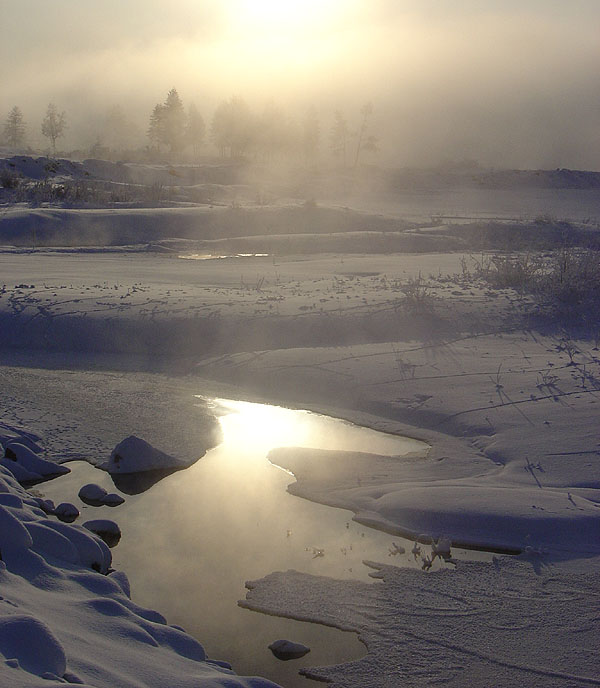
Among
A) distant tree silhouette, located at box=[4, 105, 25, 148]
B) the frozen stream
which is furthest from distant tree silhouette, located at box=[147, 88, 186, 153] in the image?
the frozen stream

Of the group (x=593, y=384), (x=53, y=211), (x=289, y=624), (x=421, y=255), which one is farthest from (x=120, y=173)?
(x=289, y=624)

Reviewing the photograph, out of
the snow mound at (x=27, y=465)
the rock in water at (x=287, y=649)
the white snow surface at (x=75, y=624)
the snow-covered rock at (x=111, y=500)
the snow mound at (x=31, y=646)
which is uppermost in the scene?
the snow mound at (x=31, y=646)

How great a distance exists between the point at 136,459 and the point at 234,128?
226 ft

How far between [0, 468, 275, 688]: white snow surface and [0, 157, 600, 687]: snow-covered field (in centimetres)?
1

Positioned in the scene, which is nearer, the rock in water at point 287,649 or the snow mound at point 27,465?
the rock in water at point 287,649

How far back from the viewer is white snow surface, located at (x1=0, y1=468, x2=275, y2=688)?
2.85 meters

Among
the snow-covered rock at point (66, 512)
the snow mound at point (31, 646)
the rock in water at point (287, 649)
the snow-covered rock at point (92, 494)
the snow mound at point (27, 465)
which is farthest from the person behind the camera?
the snow mound at point (27, 465)

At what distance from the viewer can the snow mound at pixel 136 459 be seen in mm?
6520

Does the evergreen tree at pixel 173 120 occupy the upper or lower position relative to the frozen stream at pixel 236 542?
upper

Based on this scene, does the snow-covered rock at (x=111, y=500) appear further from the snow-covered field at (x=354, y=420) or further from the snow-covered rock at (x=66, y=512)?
the snow-covered field at (x=354, y=420)

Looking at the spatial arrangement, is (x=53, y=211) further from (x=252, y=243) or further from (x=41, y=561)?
(x=41, y=561)

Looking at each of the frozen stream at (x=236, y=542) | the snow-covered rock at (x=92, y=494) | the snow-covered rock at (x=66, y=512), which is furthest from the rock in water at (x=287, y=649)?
the snow-covered rock at (x=92, y=494)

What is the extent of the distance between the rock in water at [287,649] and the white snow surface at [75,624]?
0.41 meters

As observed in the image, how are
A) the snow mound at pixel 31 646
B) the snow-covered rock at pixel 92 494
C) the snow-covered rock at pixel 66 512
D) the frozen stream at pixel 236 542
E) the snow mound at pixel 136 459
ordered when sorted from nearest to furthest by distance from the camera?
1. the snow mound at pixel 31 646
2. the frozen stream at pixel 236 542
3. the snow-covered rock at pixel 66 512
4. the snow-covered rock at pixel 92 494
5. the snow mound at pixel 136 459
